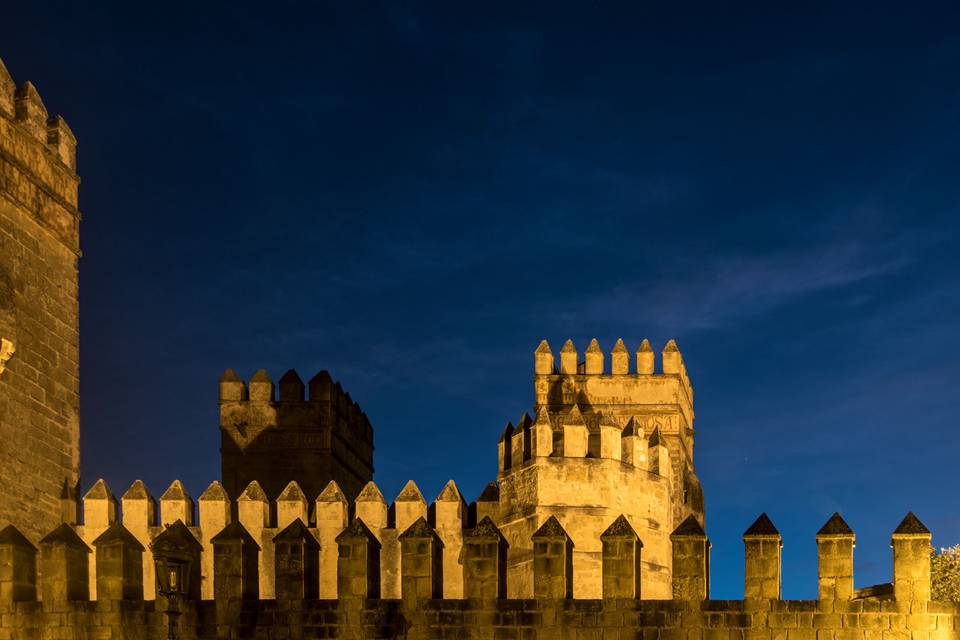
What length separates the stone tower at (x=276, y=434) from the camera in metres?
29.3

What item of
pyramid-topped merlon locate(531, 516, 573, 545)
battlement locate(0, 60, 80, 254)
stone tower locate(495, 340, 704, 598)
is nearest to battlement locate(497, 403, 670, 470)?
stone tower locate(495, 340, 704, 598)

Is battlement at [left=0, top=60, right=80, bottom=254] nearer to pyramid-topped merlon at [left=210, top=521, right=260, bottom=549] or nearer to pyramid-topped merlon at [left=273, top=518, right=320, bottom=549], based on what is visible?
pyramid-topped merlon at [left=210, top=521, right=260, bottom=549]

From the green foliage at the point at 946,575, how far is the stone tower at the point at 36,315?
15.6 metres

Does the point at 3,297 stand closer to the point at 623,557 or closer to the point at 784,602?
the point at 623,557

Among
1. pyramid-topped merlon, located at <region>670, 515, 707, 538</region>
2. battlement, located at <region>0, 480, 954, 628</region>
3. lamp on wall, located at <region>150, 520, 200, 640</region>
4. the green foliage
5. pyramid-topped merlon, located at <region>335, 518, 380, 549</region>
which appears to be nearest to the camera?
lamp on wall, located at <region>150, 520, 200, 640</region>

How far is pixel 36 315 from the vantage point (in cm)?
2072

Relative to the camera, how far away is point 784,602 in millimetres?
16391

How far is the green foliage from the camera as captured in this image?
90.7 feet

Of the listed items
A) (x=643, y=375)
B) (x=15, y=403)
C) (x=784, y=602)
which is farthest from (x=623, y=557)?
(x=643, y=375)

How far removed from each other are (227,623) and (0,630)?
2.56 m

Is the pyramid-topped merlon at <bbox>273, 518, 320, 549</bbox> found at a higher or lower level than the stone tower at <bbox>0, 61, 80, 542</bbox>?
lower

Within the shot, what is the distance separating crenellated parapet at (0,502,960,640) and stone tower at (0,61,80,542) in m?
2.74

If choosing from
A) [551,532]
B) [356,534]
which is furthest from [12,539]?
[551,532]

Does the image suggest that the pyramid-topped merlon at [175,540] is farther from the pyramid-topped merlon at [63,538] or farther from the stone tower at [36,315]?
the stone tower at [36,315]
